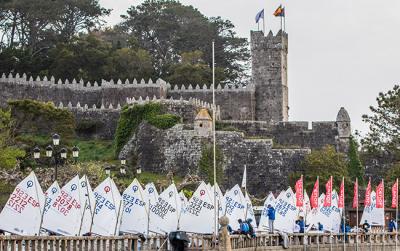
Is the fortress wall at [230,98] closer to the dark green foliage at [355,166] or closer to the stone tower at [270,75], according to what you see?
the stone tower at [270,75]

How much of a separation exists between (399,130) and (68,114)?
25451mm

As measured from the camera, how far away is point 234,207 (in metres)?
50.9

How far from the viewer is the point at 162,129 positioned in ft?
270

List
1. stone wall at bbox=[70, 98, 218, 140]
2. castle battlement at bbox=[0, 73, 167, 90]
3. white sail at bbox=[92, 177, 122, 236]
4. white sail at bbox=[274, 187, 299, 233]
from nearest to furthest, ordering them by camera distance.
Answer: white sail at bbox=[92, 177, 122, 236]
white sail at bbox=[274, 187, 299, 233]
stone wall at bbox=[70, 98, 218, 140]
castle battlement at bbox=[0, 73, 167, 90]

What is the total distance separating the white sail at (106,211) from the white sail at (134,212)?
0.42m

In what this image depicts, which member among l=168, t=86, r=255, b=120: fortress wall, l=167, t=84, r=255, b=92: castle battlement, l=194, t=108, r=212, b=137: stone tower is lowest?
l=194, t=108, r=212, b=137: stone tower

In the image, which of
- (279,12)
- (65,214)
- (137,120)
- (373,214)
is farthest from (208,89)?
(65,214)

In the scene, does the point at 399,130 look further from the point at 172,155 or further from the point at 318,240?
the point at 318,240

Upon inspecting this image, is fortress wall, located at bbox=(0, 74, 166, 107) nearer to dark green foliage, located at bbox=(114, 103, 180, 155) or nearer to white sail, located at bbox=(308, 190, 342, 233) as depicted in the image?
dark green foliage, located at bbox=(114, 103, 180, 155)

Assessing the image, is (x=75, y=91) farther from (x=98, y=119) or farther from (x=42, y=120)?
(x=42, y=120)

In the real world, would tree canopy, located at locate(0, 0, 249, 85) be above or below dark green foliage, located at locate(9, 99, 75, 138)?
above

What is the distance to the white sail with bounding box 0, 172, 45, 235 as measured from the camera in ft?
127

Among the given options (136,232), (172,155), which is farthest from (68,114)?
(136,232)

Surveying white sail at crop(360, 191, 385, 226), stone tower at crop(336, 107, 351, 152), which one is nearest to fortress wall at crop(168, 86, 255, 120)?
stone tower at crop(336, 107, 351, 152)
